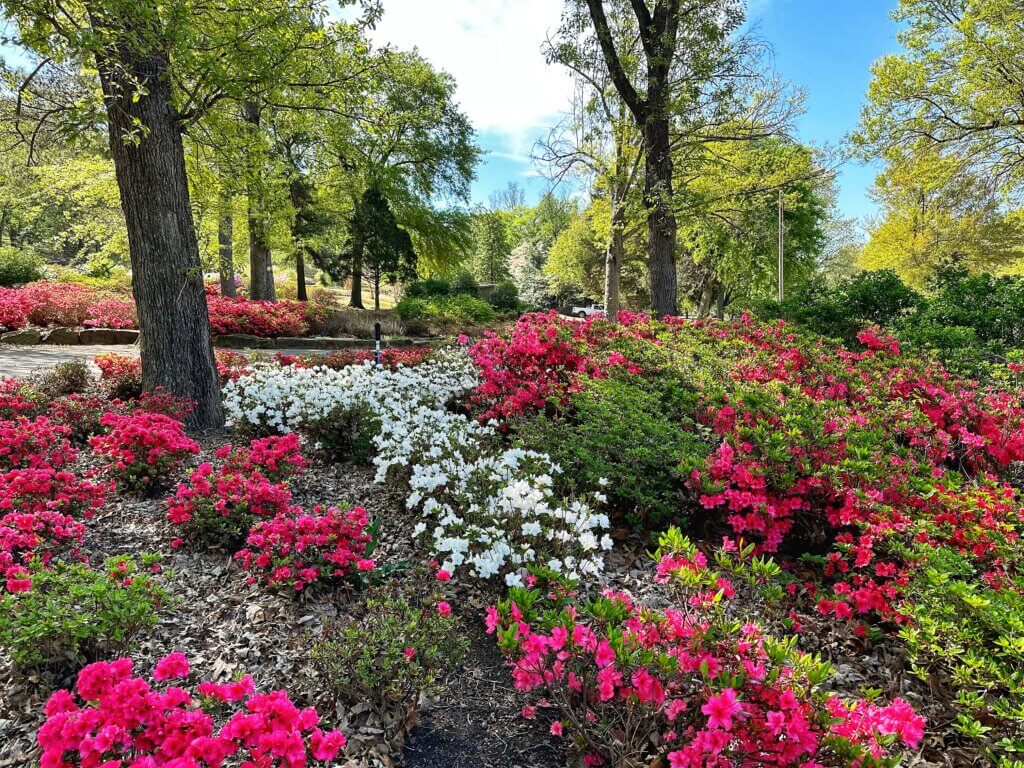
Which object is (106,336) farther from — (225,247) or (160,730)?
(160,730)

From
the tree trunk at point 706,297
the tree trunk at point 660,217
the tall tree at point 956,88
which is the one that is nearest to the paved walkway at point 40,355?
the tree trunk at point 660,217

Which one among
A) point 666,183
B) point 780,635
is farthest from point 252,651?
point 666,183

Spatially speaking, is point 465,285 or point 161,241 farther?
point 465,285

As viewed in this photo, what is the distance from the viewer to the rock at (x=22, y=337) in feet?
31.7

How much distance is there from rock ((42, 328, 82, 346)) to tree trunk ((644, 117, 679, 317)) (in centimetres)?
1101

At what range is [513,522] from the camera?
294 cm

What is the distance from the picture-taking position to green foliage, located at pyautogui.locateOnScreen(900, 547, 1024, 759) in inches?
67.5

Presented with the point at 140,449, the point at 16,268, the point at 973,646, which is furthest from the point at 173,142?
the point at 16,268

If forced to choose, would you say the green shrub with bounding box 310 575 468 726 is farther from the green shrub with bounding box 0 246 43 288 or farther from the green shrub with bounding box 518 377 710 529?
the green shrub with bounding box 0 246 43 288

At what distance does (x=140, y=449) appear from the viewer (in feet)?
12.5

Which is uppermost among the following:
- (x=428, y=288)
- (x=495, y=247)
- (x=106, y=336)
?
(x=495, y=247)

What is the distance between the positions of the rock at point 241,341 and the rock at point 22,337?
9.70 ft

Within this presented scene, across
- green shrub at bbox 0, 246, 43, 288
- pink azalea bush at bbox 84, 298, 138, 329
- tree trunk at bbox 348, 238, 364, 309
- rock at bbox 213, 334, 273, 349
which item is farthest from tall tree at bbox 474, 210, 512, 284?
pink azalea bush at bbox 84, 298, 138, 329

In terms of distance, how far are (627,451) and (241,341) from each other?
10.6 metres
